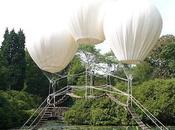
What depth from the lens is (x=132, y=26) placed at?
779cm

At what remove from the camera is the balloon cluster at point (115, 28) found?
25.3 feet

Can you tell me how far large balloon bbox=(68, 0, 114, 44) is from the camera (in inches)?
311

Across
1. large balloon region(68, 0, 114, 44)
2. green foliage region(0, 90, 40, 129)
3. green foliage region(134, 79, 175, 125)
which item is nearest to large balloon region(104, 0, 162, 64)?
large balloon region(68, 0, 114, 44)

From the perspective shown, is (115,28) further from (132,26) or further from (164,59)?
(164,59)

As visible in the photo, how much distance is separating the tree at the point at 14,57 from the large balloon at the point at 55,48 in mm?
25772

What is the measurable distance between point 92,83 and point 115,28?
879 centimetres

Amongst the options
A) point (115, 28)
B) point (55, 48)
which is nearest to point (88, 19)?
point (115, 28)

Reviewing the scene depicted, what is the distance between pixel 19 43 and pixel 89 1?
29779 millimetres

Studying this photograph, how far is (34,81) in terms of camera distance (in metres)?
36.2

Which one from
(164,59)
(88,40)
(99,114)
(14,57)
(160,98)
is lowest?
(99,114)

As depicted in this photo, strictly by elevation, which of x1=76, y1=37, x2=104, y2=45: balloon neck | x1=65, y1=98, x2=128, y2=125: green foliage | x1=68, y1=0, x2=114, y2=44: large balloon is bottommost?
x1=65, y1=98, x2=128, y2=125: green foliage

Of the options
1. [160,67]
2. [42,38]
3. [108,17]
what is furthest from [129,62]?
[160,67]

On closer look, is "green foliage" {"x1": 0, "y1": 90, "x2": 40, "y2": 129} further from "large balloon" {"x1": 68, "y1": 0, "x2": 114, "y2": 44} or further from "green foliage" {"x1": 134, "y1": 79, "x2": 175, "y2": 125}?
"large balloon" {"x1": 68, "y1": 0, "x2": 114, "y2": 44}

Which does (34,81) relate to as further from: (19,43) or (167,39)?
(167,39)
